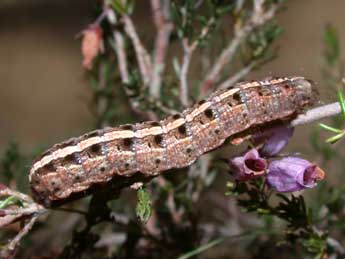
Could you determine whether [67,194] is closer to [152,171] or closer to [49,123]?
[152,171]

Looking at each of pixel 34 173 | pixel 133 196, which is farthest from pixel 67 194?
pixel 133 196

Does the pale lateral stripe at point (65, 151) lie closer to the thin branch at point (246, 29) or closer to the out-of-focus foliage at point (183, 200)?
the out-of-focus foliage at point (183, 200)

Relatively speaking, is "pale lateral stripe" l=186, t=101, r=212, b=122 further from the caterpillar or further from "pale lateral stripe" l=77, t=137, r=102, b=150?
"pale lateral stripe" l=77, t=137, r=102, b=150

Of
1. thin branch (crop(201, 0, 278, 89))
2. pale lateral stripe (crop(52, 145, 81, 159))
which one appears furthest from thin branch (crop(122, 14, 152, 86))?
pale lateral stripe (crop(52, 145, 81, 159))

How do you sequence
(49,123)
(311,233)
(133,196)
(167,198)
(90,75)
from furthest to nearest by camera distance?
(49,123)
(133,196)
(90,75)
(167,198)
(311,233)

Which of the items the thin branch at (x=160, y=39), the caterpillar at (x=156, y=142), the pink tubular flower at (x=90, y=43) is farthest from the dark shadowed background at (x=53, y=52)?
the caterpillar at (x=156, y=142)
